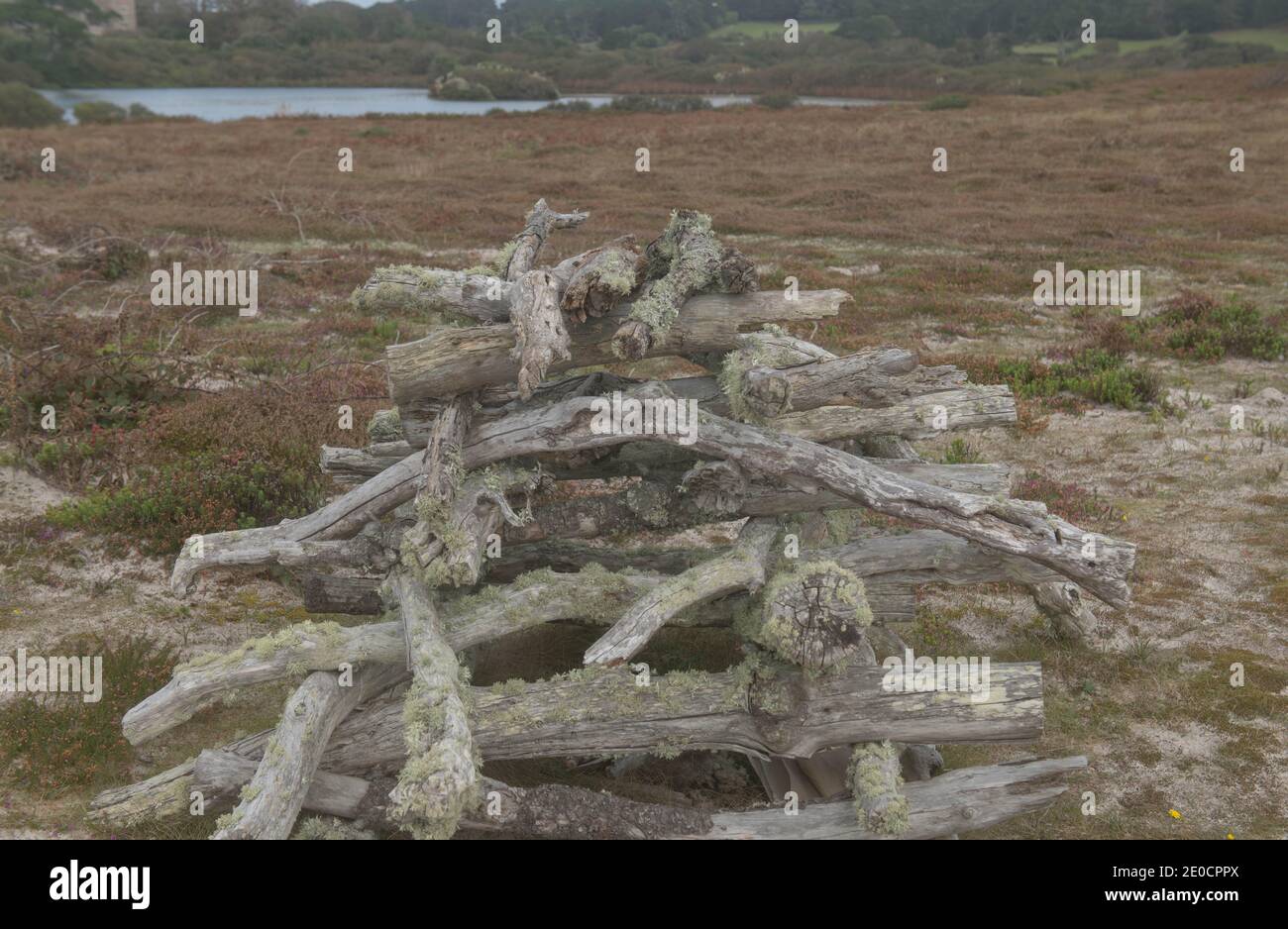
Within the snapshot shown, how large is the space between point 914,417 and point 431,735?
4.13 meters

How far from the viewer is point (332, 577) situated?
8156mm

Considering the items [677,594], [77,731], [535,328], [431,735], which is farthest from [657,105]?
[431,735]

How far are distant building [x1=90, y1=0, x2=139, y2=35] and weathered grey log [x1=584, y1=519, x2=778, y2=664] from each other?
15980 cm

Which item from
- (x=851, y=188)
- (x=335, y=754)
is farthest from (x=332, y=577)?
(x=851, y=188)

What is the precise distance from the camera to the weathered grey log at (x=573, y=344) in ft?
21.2

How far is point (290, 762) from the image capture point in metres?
5.64

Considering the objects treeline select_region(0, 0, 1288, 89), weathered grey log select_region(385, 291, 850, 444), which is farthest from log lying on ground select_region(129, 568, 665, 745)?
treeline select_region(0, 0, 1288, 89)

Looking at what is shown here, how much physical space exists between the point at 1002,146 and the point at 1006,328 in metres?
24.8

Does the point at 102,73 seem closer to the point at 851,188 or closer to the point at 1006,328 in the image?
the point at 851,188

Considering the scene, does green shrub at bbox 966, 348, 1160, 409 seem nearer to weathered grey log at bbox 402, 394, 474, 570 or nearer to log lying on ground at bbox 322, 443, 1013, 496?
log lying on ground at bbox 322, 443, 1013, 496

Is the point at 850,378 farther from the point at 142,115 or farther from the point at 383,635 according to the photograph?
the point at 142,115

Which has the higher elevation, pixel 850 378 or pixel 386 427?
pixel 850 378

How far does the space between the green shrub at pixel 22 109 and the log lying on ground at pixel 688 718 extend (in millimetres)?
55770

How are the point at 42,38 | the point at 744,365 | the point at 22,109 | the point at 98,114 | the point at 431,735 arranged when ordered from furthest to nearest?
the point at 42,38 < the point at 98,114 < the point at 22,109 < the point at 744,365 < the point at 431,735
